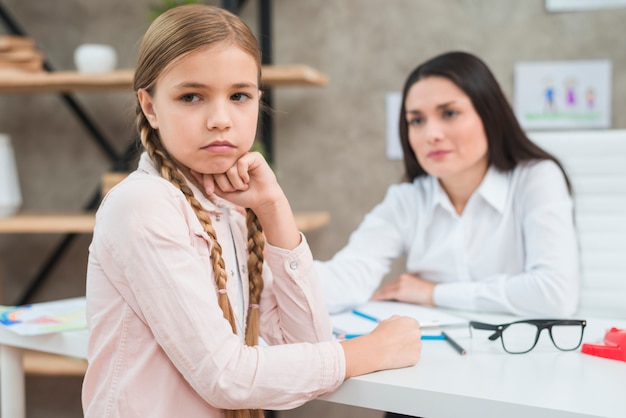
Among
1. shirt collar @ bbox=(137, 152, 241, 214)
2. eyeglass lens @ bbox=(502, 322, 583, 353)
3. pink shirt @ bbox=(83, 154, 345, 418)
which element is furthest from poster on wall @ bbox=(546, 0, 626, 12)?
pink shirt @ bbox=(83, 154, 345, 418)

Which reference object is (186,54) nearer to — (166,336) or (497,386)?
(166,336)

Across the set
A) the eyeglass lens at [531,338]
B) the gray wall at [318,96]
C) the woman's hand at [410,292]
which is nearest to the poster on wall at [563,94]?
the gray wall at [318,96]

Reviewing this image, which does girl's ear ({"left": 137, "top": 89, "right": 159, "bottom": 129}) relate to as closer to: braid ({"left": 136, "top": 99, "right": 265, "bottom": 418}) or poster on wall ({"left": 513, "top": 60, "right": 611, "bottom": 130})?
braid ({"left": 136, "top": 99, "right": 265, "bottom": 418})

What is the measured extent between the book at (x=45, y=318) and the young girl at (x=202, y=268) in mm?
212

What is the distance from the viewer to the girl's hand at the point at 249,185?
3.04 feet

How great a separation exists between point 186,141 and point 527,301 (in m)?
0.78

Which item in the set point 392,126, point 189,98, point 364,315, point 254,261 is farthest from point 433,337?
point 392,126

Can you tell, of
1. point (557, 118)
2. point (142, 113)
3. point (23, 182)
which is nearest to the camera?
point (142, 113)

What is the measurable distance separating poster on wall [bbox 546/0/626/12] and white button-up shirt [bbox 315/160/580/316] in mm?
871

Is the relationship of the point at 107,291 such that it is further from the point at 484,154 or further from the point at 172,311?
the point at 484,154

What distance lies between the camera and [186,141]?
0.87m

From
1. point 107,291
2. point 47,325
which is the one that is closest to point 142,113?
point 107,291

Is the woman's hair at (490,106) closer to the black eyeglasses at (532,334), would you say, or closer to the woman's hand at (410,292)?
the woman's hand at (410,292)

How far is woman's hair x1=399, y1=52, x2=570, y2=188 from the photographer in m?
1.49
